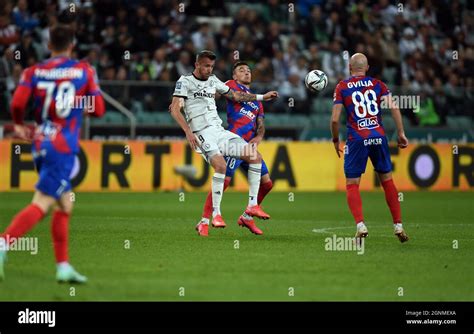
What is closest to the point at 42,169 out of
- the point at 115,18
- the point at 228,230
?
the point at 228,230

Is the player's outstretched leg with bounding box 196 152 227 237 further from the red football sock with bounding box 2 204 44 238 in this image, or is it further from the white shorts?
the red football sock with bounding box 2 204 44 238

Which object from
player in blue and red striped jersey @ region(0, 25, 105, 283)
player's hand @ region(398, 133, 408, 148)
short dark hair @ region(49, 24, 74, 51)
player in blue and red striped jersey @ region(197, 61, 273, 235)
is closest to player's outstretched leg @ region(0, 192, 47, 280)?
player in blue and red striped jersey @ region(0, 25, 105, 283)

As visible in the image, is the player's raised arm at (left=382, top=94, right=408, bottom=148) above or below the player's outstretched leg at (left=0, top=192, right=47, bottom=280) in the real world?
above

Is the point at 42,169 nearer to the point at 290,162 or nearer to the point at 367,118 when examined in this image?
the point at 367,118

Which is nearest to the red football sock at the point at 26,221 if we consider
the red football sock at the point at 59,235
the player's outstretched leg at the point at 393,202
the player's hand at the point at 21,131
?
the red football sock at the point at 59,235

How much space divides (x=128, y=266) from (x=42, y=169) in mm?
1740

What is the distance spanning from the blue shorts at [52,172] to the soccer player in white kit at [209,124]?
4.55m

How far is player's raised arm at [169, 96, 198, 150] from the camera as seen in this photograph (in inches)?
513

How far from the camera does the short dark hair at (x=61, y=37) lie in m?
8.76

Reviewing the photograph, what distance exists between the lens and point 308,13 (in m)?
29.5

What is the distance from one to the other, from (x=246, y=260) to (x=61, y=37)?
327 cm
